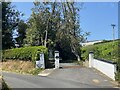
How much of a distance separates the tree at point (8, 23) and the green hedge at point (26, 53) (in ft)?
29.0

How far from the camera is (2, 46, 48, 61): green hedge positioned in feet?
99.2

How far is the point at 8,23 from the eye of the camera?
46.4 metres

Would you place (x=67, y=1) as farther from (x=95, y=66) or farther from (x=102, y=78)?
(x=102, y=78)

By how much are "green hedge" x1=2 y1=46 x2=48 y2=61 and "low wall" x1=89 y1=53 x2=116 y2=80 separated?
14.5ft

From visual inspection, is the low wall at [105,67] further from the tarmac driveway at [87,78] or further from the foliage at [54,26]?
Answer: the foliage at [54,26]

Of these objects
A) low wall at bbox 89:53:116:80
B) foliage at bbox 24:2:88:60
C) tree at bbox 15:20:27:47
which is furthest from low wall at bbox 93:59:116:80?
tree at bbox 15:20:27:47

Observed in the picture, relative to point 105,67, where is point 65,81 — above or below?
Answer: below

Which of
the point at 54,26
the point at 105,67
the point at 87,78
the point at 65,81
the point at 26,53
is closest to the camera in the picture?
the point at 65,81

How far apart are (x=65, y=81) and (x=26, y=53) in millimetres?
10895

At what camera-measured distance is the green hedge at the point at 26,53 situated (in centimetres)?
3024

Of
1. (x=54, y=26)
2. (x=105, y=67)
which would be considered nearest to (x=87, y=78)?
(x=105, y=67)

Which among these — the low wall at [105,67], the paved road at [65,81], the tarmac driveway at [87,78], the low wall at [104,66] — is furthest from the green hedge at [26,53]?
the low wall at [105,67]

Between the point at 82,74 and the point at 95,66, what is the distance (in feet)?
14.7

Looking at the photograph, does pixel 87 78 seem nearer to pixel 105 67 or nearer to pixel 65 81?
pixel 65 81
